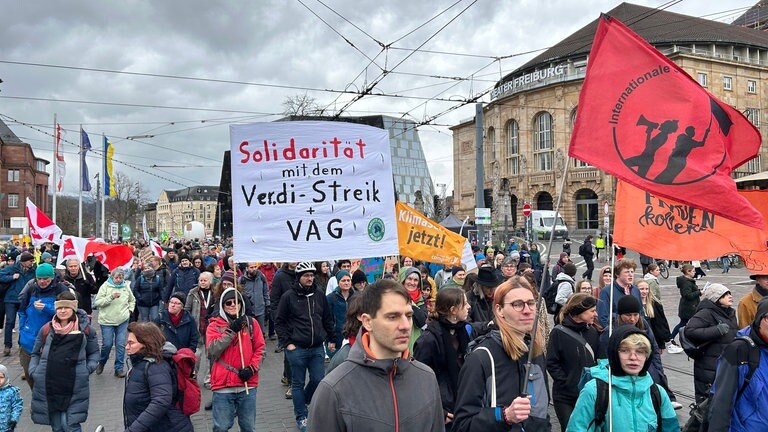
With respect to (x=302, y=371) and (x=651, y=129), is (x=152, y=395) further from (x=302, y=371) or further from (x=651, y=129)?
(x=651, y=129)

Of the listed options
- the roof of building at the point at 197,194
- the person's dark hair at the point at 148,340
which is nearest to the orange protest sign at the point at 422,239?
the person's dark hair at the point at 148,340

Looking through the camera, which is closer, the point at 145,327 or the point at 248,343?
the point at 145,327

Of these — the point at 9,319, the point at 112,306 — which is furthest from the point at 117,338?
the point at 9,319

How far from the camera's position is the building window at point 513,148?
209 ft

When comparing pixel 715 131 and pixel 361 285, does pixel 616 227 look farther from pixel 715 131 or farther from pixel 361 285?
pixel 361 285

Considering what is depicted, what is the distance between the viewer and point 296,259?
5.15 meters

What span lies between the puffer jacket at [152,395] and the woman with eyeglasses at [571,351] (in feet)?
9.65

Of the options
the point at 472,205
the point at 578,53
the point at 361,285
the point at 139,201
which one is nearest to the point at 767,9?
the point at 578,53

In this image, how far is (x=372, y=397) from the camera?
2.36 meters

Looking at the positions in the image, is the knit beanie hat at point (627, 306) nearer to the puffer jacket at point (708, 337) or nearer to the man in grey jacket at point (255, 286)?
the puffer jacket at point (708, 337)

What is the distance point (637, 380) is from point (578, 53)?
59236 millimetres

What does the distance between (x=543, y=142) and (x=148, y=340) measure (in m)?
60.3

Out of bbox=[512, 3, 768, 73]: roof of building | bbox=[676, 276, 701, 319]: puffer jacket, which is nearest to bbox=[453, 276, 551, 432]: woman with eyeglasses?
bbox=[676, 276, 701, 319]: puffer jacket

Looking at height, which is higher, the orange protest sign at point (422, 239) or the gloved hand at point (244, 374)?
the orange protest sign at point (422, 239)
